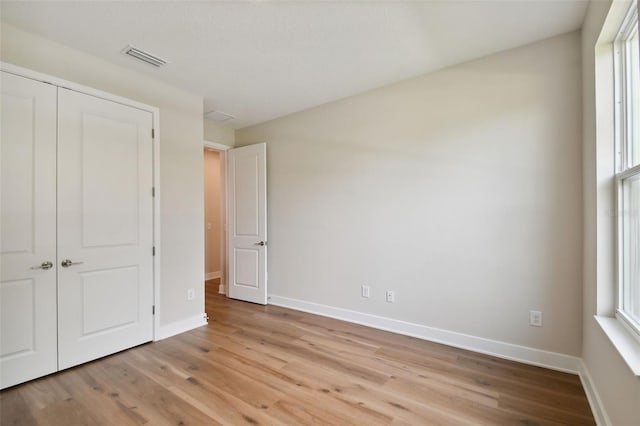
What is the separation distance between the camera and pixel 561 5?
6.54 ft

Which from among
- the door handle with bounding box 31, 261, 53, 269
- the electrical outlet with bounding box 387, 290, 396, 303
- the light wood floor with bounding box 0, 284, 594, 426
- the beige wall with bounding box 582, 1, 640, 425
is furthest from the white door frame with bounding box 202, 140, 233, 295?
the beige wall with bounding box 582, 1, 640, 425

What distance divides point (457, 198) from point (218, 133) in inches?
136

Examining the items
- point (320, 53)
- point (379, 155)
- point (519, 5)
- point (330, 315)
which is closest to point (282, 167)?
point (379, 155)

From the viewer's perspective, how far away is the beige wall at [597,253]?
1.48 m

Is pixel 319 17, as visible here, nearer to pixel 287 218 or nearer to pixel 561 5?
pixel 561 5

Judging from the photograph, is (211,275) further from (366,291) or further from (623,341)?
(623,341)

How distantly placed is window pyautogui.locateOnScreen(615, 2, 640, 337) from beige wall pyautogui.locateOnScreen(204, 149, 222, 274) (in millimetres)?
5811

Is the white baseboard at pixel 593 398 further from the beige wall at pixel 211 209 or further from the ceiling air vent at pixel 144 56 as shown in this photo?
the beige wall at pixel 211 209

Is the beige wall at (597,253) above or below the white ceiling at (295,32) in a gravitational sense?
below

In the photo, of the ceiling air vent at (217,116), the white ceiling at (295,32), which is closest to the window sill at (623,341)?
the white ceiling at (295,32)

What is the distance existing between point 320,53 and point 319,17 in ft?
1.51

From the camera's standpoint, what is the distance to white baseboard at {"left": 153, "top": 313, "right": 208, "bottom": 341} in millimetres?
3026

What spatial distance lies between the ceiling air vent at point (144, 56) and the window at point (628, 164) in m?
3.34

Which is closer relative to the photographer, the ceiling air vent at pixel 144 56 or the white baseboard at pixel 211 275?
the ceiling air vent at pixel 144 56
